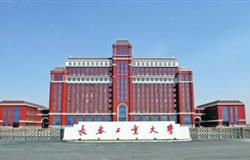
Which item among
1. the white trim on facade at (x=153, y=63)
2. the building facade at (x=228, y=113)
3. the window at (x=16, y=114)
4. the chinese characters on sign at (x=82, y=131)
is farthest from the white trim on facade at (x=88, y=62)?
the chinese characters on sign at (x=82, y=131)

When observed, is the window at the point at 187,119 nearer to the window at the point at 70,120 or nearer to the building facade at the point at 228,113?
A: the building facade at the point at 228,113

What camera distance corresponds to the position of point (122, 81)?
79625mm

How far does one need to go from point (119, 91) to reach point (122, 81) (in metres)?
3.33

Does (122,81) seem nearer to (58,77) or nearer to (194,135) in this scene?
(58,77)

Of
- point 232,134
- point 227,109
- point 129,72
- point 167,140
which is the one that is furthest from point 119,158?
point 227,109

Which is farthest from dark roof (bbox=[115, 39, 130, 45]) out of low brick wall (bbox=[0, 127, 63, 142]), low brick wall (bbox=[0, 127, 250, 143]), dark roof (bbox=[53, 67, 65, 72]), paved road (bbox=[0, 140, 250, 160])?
paved road (bbox=[0, 140, 250, 160])

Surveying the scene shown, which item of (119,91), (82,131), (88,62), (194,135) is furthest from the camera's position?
(88,62)

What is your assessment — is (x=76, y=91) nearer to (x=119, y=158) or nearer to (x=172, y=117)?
(x=172, y=117)

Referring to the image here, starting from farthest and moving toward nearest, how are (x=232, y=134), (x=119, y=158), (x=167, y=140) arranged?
(x=232, y=134) < (x=167, y=140) < (x=119, y=158)

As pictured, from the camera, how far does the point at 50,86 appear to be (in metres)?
78.3

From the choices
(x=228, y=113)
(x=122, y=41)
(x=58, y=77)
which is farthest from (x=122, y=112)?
(x=228, y=113)

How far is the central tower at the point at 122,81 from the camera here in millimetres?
77688

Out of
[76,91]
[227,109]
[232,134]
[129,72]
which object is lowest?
[232,134]

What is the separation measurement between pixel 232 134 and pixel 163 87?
44.6 metres
